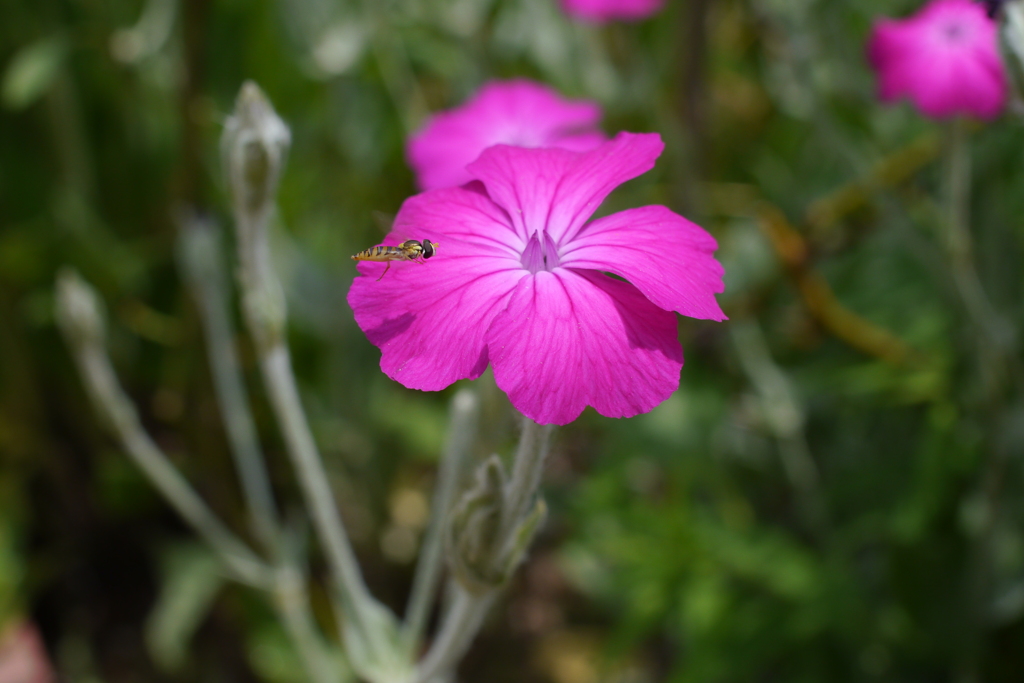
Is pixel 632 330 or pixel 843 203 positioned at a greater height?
pixel 843 203

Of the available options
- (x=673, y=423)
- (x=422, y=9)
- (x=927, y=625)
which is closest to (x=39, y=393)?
(x=422, y=9)

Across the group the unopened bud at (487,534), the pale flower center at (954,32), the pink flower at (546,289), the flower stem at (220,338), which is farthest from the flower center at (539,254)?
the pale flower center at (954,32)

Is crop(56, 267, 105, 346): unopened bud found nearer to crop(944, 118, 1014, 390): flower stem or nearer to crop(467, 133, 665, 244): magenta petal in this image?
crop(467, 133, 665, 244): magenta petal

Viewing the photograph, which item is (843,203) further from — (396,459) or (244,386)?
(244,386)

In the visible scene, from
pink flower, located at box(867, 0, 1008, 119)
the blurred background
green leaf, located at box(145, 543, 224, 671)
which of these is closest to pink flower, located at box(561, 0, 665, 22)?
the blurred background

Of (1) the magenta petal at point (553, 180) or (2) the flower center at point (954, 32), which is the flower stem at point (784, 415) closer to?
(2) the flower center at point (954, 32)

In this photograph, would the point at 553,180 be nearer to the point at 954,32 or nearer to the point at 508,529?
the point at 508,529

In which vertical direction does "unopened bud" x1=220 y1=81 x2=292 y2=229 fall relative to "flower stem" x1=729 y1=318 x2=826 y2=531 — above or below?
above
